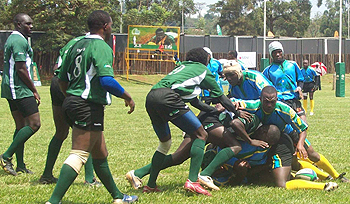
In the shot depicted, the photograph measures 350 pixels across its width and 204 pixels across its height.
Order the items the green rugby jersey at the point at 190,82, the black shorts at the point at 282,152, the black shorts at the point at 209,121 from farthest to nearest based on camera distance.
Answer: the black shorts at the point at 282,152 < the black shorts at the point at 209,121 < the green rugby jersey at the point at 190,82

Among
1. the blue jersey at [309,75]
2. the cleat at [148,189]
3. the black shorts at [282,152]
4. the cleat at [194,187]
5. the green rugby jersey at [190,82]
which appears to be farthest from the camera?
the blue jersey at [309,75]

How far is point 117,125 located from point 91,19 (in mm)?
9225

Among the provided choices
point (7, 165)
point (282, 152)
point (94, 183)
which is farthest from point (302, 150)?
point (7, 165)

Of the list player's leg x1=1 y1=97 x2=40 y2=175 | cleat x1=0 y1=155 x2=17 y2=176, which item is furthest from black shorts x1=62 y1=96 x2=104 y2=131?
cleat x1=0 y1=155 x2=17 y2=176

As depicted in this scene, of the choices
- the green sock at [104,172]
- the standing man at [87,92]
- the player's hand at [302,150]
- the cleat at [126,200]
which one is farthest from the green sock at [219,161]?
the standing man at [87,92]

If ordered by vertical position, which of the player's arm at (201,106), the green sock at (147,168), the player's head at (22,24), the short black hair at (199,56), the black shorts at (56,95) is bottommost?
the green sock at (147,168)

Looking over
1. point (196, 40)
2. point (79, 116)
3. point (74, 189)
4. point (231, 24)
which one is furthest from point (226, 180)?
point (231, 24)

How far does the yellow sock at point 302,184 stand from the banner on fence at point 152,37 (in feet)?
120

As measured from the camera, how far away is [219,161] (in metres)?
6.21

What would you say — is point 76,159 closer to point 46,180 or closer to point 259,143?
point 46,180

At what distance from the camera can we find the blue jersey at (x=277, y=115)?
21.2 ft

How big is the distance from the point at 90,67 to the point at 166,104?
1096 mm

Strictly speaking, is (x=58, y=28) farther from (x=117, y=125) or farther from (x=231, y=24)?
(x=231, y=24)

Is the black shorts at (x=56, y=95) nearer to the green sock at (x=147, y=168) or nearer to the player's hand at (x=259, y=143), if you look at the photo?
the green sock at (x=147, y=168)
